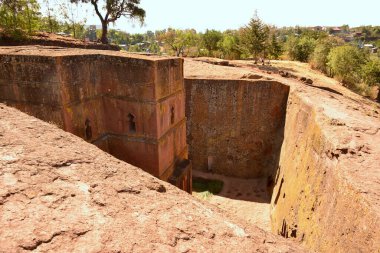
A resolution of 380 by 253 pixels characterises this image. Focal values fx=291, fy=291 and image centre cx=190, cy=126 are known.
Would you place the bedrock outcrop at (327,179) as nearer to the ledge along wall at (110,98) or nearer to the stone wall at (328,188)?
the stone wall at (328,188)

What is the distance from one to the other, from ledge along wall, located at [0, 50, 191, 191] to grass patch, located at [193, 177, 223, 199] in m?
3.61

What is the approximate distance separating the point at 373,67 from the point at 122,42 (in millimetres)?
114635

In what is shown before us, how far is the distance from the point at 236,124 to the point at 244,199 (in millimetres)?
3811

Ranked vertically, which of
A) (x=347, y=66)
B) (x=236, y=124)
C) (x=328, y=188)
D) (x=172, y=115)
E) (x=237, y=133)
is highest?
(x=347, y=66)

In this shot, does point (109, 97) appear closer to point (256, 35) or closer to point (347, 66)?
point (256, 35)

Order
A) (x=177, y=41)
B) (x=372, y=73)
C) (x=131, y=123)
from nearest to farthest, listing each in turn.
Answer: (x=131, y=123) < (x=372, y=73) < (x=177, y=41)

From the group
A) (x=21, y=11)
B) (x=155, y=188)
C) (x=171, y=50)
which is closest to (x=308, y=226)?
(x=155, y=188)

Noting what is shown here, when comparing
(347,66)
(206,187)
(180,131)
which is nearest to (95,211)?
(180,131)

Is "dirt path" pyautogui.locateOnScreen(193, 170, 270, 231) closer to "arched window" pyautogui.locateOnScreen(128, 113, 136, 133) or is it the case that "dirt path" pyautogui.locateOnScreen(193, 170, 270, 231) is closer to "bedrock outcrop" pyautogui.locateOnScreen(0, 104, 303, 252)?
"arched window" pyautogui.locateOnScreen(128, 113, 136, 133)

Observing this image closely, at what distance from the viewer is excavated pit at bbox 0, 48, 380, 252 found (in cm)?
578

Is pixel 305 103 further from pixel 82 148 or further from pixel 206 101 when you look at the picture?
pixel 82 148

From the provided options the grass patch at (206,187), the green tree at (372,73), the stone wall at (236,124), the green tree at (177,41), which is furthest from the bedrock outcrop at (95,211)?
the green tree at (177,41)

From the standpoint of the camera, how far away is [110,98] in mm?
9156

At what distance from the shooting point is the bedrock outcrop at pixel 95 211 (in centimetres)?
186
